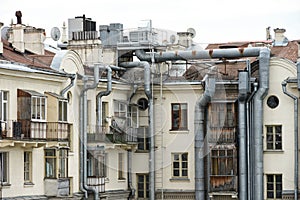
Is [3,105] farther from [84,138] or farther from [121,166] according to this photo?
[121,166]

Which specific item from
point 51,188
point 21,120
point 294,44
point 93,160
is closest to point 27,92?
point 21,120

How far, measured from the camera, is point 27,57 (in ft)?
174

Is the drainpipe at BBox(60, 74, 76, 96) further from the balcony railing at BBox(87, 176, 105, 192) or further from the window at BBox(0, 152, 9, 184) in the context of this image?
the window at BBox(0, 152, 9, 184)

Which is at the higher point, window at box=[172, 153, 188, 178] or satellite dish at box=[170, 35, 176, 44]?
satellite dish at box=[170, 35, 176, 44]

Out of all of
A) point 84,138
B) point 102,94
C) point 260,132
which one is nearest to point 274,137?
point 260,132

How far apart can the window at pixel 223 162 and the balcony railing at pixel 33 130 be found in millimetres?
9372

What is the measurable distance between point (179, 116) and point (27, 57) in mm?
9593

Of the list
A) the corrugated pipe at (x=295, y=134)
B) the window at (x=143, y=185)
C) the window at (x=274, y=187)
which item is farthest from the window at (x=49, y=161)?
the corrugated pipe at (x=295, y=134)

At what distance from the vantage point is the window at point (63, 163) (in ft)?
167

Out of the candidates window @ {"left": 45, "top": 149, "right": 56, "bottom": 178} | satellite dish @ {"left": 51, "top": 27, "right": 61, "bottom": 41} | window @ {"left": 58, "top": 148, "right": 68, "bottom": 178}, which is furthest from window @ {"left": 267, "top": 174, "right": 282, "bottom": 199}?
satellite dish @ {"left": 51, "top": 27, "right": 61, "bottom": 41}

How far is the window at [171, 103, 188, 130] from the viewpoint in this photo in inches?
2318

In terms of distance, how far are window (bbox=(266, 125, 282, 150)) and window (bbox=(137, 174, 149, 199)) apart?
653 centimetres

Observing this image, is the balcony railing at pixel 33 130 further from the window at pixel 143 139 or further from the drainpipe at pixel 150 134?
the window at pixel 143 139

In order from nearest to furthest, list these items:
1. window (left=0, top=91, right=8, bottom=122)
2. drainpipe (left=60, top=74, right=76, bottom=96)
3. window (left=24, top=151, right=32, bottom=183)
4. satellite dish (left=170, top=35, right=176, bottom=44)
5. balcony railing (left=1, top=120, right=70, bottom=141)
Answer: balcony railing (left=1, top=120, right=70, bottom=141)
window (left=0, top=91, right=8, bottom=122)
window (left=24, top=151, right=32, bottom=183)
drainpipe (left=60, top=74, right=76, bottom=96)
satellite dish (left=170, top=35, right=176, bottom=44)
